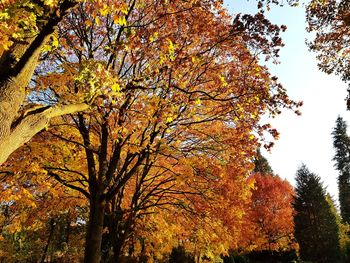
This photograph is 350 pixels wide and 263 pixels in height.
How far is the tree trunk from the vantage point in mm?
7988

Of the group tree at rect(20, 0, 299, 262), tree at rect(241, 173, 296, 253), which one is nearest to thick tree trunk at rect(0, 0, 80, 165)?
tree at rect(20, 0, 299, 262)

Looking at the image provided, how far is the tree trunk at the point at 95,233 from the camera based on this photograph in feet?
26.2

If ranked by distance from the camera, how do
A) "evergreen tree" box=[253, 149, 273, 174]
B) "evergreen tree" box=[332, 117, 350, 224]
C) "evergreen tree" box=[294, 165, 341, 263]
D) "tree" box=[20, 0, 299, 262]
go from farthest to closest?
1. "evergreen tree" box=[253, 149, 273, 174]
2. "evergreen tree" box=[332, 117, 350, 224]
3. "evergreen tree" box=[294, 165, 341, 263]
4. "tree" box=[20, 0, 299, 262]

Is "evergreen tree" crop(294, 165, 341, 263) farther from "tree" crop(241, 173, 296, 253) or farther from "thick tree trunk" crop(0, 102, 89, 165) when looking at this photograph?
"thick tree trunk" crop(0, 102, 89, 165)

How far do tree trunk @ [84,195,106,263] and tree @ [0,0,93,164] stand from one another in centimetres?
476

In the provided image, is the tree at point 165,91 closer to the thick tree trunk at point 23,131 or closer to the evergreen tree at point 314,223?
the thick tree trunk at point 23,131

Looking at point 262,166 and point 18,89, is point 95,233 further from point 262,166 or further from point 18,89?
point 262,166

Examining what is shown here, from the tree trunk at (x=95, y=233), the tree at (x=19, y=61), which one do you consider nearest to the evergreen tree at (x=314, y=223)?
the tree trunk at (x=95, y=233)

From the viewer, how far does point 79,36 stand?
9.45m

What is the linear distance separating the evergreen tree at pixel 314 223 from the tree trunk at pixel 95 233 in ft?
115

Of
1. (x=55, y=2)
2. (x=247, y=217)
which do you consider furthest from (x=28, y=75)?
(x=247, y=217)

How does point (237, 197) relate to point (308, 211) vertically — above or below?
below

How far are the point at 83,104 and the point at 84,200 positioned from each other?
820 cm

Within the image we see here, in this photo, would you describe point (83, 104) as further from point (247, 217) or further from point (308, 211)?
point (308, 211)
